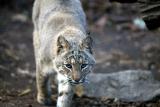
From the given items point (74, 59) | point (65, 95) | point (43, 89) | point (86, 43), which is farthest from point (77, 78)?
point (43, 89)

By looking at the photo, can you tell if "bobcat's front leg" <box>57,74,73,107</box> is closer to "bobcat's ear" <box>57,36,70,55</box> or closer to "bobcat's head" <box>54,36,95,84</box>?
"bobcat's head" <box>54,36,95,84</box>

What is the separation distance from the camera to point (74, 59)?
19.2ft

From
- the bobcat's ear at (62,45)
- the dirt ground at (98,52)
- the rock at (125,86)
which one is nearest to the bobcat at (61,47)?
the bobcat's ear at (62,45)

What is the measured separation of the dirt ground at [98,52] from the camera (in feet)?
23.6

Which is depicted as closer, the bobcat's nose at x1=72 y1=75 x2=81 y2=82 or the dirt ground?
the bobcat's nose at x1=72 y1=75 x2=81 y2=82

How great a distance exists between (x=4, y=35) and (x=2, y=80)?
282cm

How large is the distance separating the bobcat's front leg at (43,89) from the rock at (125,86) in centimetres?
65

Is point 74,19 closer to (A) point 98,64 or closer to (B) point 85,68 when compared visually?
(B) point 85,68

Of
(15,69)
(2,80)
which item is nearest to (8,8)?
(15,69)

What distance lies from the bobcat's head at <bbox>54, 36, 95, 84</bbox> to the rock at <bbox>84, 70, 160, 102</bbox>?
1.34m

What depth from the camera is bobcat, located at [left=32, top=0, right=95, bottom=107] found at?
19.4 feet

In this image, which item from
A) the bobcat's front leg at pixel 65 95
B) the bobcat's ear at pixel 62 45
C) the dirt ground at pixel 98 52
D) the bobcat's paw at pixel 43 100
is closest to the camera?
the bobcat's ear at pixel 62 45

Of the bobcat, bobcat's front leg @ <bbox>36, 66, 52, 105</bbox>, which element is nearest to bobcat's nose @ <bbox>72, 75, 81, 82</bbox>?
the bobcat

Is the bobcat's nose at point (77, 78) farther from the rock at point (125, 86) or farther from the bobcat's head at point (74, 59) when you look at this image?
the rock at point (125, 86)
